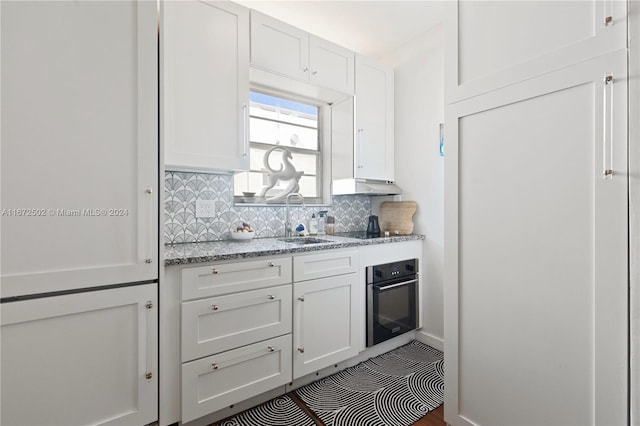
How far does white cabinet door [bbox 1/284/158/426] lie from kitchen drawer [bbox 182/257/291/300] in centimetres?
18

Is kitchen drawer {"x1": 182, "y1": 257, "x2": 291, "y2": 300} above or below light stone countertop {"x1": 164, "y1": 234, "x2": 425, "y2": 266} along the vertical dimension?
below

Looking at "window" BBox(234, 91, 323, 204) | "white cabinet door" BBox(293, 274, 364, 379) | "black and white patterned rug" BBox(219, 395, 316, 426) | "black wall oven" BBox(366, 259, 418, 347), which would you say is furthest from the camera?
"window" BBox(234, 91, 323, 204)

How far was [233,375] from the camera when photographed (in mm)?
1700

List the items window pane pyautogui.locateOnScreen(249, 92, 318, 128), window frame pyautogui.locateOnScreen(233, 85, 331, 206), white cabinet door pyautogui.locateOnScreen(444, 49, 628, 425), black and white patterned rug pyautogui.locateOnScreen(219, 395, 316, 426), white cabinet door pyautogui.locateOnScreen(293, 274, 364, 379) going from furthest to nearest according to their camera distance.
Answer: window frame pyautogui.locateOnScreen(233, 85, 331, 206) < window pane pyautogui.locateOnScreen(249, 92, 318, 128) < white cabinet door pyautogui.locateOnScreen(293, 274, 364, 379) < black and white patterned rug pyautogui.locateOnScreen(219, 395, 316, 426) < white cabinet door pyautogui.locateOnScreen(444, 49, 628, 425)

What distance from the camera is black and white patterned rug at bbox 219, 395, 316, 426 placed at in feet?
5.60

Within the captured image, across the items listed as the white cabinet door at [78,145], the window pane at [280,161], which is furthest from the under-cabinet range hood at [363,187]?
the white cabinet door at [78,145]

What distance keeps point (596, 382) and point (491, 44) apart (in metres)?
1.34

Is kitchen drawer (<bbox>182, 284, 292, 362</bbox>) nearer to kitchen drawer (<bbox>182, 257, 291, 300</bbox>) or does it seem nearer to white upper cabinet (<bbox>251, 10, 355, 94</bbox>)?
kitchen drawer (<bbox>182, 257, 291, 300</bbox>)

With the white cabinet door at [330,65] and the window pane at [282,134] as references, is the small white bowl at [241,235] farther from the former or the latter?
the white cabinet door at [330,65]

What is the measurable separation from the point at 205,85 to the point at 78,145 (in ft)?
2.93

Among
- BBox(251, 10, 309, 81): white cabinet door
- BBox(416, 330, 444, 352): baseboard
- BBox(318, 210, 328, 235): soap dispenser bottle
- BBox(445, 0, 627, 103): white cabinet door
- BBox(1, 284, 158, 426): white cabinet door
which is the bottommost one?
BBox(416, 330, 444, 352): baseboard

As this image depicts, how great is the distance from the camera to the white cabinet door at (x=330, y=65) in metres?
2.43

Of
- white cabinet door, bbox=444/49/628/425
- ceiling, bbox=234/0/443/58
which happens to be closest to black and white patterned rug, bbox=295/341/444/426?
white cabinet door, bbox=444/49/628/425

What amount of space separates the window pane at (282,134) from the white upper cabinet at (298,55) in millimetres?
510
